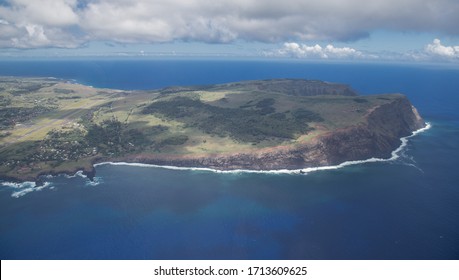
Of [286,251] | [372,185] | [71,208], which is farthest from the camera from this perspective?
[372,185]

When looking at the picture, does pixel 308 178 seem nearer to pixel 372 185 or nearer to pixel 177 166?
pixel 372 185

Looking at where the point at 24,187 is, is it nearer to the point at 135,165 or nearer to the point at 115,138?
the point at 135,165

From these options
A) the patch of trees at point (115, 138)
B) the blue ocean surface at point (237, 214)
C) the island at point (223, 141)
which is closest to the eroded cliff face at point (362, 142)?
the island at point (223, 141)

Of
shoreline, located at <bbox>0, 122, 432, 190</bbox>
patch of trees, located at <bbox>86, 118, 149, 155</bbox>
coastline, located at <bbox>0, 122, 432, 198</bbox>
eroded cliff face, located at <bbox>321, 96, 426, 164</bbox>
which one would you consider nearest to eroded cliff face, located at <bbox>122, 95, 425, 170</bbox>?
eroded cliff face, located at <bbox>321, 96, 426, 164</bbox>

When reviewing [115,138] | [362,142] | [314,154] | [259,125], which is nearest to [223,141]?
[259,125]

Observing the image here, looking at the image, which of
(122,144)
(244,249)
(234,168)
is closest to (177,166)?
(234,168)
